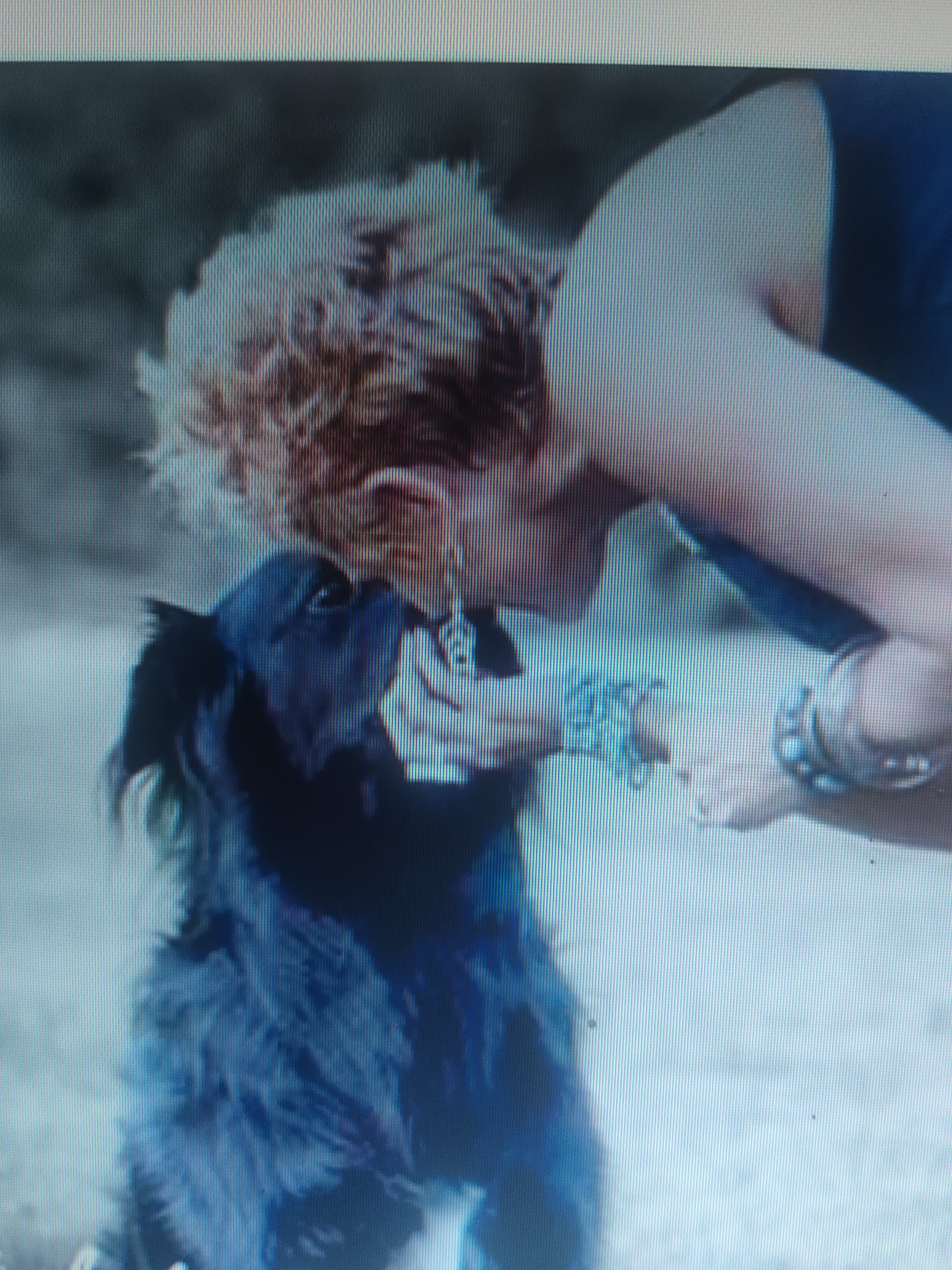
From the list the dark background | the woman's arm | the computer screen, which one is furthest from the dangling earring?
the dark background

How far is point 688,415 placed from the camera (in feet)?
3.23

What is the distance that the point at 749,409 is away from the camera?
0.98m

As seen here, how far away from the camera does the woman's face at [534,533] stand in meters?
1.00

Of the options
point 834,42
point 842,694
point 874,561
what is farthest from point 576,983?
point 834,42

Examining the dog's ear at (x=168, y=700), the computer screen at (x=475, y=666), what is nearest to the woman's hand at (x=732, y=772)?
the computer screen at (x=475, y=666)

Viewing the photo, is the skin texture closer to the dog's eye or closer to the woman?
the woman

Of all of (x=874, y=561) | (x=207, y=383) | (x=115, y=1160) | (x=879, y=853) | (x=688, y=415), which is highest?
(x=207, y=383)

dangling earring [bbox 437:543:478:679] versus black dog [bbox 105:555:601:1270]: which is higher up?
dangling earring [bbox 437:543:478:679]

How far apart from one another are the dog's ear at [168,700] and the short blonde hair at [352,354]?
13 cm

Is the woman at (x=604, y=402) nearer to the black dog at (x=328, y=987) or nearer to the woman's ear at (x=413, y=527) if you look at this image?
the woman's ear at (x=413, y=527)

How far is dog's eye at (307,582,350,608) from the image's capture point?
3.31 ft

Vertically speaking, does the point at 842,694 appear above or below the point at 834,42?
below

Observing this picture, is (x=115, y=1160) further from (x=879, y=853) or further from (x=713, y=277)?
(x=713, y=277)

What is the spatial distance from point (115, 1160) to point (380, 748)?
49 cm
